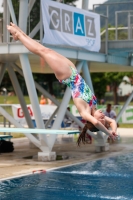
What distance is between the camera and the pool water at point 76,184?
439 inches

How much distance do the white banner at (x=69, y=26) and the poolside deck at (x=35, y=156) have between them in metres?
3.63

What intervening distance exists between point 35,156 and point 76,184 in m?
5.32

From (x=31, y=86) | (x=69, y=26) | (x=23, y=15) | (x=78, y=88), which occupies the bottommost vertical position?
(x=31, y=86)

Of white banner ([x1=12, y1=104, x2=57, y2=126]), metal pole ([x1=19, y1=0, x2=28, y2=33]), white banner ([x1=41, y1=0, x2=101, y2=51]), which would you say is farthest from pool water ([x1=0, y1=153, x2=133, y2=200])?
white banner ([x1=12, y1=104, x2=57, y2=126])

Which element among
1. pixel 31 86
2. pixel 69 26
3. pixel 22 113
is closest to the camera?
pixel 31 86

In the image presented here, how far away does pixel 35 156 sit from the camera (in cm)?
1772

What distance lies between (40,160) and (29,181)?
3402 mm

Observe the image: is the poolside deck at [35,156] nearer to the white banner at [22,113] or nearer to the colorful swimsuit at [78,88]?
the white banner at [22,113]

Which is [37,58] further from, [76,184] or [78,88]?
[78,88]

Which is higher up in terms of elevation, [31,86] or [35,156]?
[31,86]

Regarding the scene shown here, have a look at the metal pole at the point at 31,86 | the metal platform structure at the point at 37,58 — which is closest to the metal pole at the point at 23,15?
the metal platform structure at the point at 37,58

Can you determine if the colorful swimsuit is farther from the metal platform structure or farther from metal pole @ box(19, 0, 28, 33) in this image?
metal pole @ box(19, 0, 28, 33)

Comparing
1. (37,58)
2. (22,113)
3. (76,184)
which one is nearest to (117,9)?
(37,58)

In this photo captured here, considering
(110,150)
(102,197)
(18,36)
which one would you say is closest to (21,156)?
(110,150)
